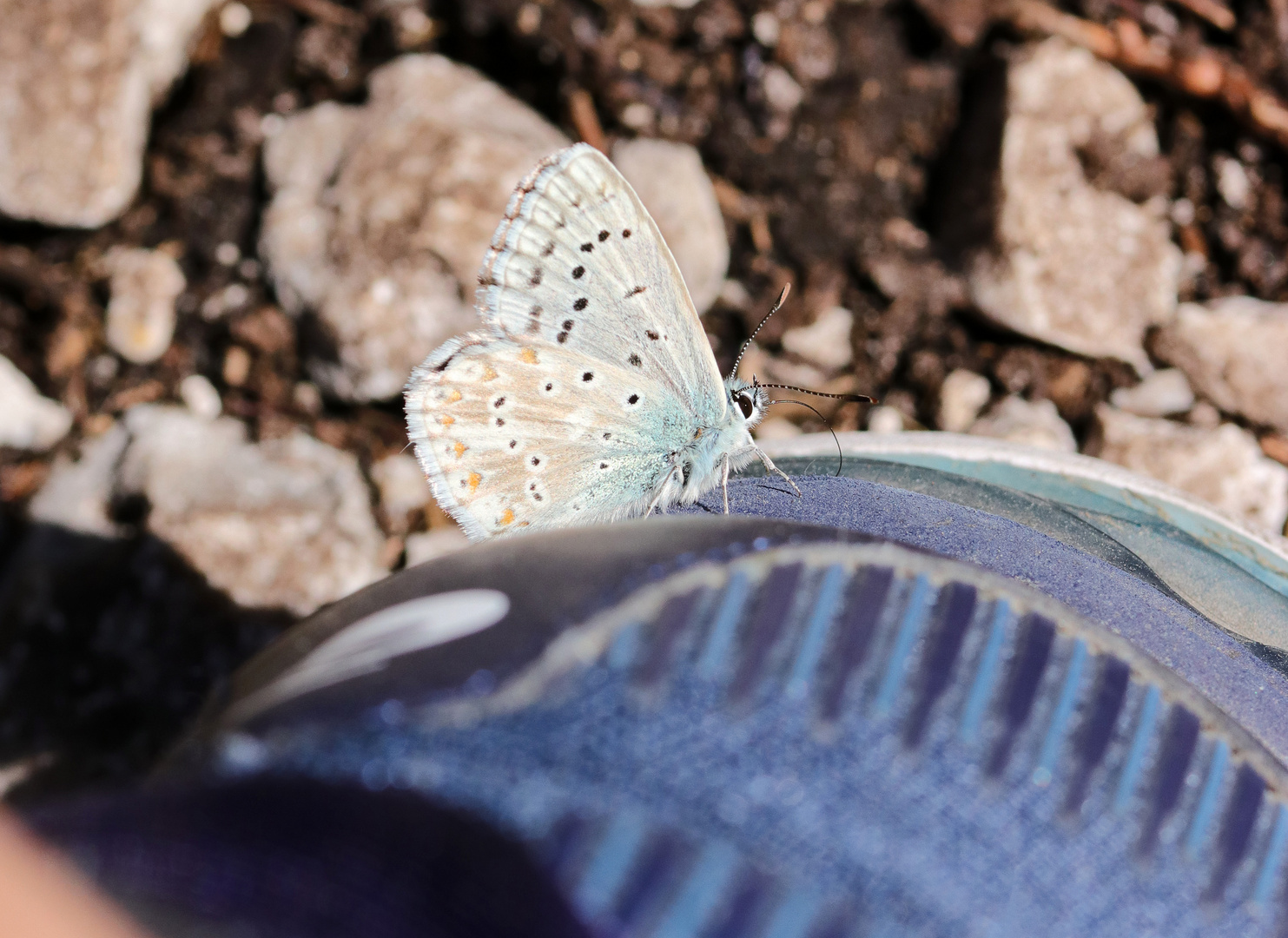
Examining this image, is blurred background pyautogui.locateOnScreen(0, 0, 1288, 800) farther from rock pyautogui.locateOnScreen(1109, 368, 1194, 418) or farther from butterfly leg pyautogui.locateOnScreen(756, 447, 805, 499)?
butterfly leg pyautogui.locateOnScreen(756, 447, 805, 499)

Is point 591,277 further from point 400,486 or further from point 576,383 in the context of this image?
point 400,486

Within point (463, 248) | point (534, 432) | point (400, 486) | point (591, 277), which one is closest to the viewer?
point (591, 277)

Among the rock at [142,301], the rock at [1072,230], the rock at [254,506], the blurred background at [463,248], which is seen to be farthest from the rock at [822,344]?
the rock at [142,301]

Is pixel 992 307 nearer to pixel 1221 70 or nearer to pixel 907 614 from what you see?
pixel 1221 70

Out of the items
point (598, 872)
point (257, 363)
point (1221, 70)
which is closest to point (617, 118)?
point (257, 363)

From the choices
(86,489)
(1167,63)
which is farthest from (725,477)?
(1167,63)

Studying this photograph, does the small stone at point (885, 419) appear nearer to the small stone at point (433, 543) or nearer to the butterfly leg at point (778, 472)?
the butterfly leg at point (778, 472)
